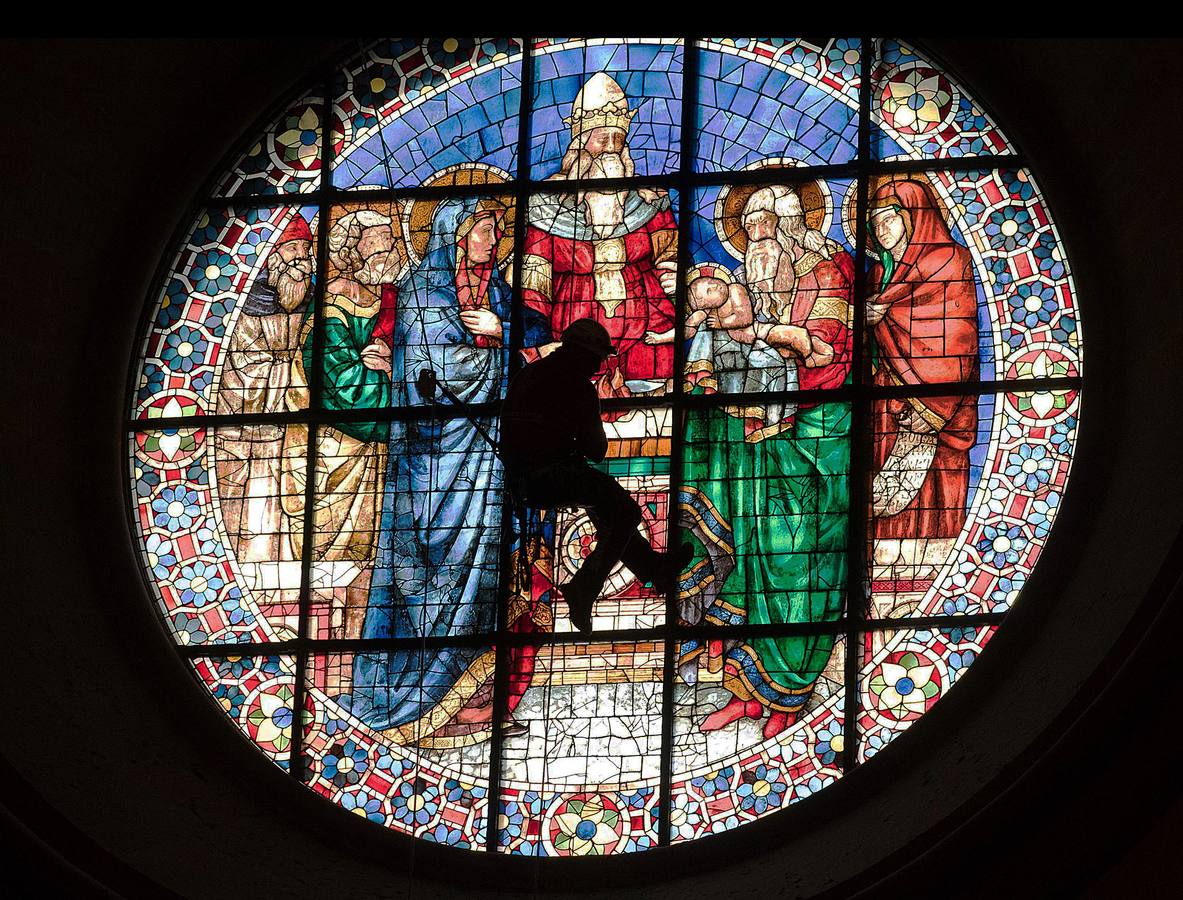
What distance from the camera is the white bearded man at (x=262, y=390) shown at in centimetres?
855

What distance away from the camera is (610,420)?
844 cm

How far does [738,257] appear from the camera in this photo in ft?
28.2

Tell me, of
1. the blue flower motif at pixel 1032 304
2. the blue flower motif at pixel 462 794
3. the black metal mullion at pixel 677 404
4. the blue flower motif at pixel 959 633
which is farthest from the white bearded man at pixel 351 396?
the blue flower motif at pixel 1032 304

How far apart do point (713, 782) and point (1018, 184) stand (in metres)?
2.52

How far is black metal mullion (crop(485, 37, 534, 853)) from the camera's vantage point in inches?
313

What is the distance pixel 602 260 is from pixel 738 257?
0.53 meters

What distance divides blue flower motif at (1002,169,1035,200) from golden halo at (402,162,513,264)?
1.90 metres

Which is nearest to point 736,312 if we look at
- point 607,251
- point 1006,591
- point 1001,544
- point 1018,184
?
point 607,251

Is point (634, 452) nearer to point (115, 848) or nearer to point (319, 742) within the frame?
point (319, 742)

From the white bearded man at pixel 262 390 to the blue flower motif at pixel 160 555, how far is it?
0.23 meters

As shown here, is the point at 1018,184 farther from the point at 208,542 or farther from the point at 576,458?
the point at 208,542

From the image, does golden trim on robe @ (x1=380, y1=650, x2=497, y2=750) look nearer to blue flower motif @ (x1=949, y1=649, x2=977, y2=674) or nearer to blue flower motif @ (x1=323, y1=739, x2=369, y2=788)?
blue flower motif @ (x1=323, y1=739, x2=369, y2=788)

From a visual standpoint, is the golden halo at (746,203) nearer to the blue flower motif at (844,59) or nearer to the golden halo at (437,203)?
the blue flower motif at (844,59)

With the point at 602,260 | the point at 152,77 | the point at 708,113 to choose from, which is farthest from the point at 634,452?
the point at 152,77
